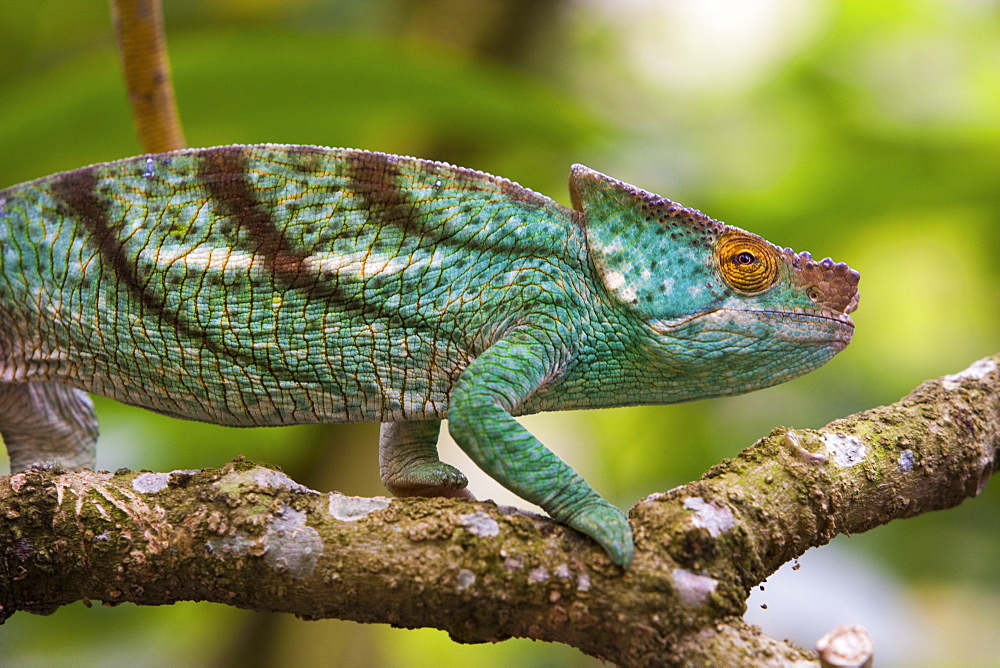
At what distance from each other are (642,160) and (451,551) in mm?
3405

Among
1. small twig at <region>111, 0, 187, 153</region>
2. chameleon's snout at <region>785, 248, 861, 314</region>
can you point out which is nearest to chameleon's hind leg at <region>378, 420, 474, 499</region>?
chameleon's snout at <region>785, 248, 861, 314</region>

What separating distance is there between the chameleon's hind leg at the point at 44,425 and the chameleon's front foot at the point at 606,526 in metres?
1.41

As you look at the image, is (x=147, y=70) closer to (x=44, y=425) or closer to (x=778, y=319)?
(x=44, y=425)

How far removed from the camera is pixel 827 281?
1906 mm

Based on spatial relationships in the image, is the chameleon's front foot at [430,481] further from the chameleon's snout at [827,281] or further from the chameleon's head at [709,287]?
the chameleon's snout at [827,281]

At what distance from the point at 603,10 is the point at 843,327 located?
17.2 feet

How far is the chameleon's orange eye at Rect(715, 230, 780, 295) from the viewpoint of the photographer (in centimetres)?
187

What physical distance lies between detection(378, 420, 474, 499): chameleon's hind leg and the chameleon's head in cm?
56

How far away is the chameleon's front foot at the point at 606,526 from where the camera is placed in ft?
4.88

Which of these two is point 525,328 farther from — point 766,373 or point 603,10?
point 603,10

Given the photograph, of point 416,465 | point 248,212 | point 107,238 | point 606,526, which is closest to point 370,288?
point 248,212

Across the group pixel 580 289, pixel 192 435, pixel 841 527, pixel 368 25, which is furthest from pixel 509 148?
pixel 841 527

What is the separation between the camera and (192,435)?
4145mm

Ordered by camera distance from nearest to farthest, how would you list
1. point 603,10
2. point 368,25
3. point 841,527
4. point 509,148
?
point 841,527 < point 509,148 < point 368,25 < point 603,10
